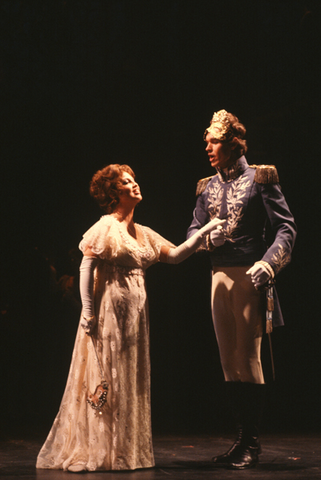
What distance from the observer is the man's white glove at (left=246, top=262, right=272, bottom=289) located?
2955 millimetres

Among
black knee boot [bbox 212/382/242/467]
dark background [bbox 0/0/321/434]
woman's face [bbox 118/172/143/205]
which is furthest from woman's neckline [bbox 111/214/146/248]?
dark background [bbox 0/0/321/434]

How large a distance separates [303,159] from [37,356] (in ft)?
8.37

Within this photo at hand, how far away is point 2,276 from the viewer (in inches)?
182

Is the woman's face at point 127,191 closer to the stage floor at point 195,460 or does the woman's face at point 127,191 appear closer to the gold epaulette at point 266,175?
the gold epaulette at point 266,175

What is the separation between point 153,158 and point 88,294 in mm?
1861

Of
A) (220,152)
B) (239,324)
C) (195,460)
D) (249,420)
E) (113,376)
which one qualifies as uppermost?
(220,152)

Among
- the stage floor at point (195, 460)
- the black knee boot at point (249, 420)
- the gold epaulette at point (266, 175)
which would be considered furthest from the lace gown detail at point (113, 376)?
the gold epaulette at point (266, 175)

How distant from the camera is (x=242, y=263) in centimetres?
A: 316

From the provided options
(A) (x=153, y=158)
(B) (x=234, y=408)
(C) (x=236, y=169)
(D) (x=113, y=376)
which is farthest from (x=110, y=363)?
(A) (x=153, y=158)

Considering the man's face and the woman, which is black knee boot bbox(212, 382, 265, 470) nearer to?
the woman

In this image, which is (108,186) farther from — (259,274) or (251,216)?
(259,274)

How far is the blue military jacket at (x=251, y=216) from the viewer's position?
A: 310cm

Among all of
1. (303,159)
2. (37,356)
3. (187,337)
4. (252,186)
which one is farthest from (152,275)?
(252,186)

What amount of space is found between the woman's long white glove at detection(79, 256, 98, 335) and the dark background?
156cm
